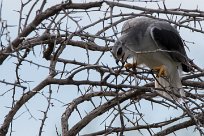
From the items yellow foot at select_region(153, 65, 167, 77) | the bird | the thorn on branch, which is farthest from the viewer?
the bird

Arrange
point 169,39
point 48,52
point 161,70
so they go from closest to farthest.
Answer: point 48,52 < point 161,70 < point 169,39

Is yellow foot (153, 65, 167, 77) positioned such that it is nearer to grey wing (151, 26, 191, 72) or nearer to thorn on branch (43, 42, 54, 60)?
grey wing (151, 26, 191, 72)

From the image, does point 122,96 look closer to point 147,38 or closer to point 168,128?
point 168,128

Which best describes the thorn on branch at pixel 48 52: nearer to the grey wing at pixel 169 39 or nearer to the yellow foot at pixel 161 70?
the yellow foot at pixel 161 70

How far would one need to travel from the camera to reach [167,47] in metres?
6.21

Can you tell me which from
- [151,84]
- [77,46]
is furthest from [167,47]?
[77,46]

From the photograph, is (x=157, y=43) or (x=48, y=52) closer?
(x=48, y=52)

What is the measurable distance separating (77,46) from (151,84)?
0.80m

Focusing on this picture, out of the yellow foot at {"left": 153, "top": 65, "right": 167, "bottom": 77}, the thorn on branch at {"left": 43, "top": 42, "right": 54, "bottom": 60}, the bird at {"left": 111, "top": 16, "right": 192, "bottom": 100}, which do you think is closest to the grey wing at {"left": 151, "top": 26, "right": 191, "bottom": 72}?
the bird at {"left": 111, "top": 16, "right": 192, "bottom": 100}

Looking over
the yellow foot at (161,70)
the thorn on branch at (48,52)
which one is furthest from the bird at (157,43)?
the thorn on branch at (48,52)

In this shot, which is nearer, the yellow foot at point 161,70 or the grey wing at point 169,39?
the yellow foot at point 161,70

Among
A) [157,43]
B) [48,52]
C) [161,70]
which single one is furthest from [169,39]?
[48,52]

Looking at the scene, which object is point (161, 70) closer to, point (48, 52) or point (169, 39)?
point (169, 39)

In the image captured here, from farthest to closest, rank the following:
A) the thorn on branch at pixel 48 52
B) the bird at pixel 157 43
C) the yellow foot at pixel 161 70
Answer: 1. the bird at pixel 157 43
2. the yellow foot at pixel 161 70
3. the thorn on branch at pixel 48 52
